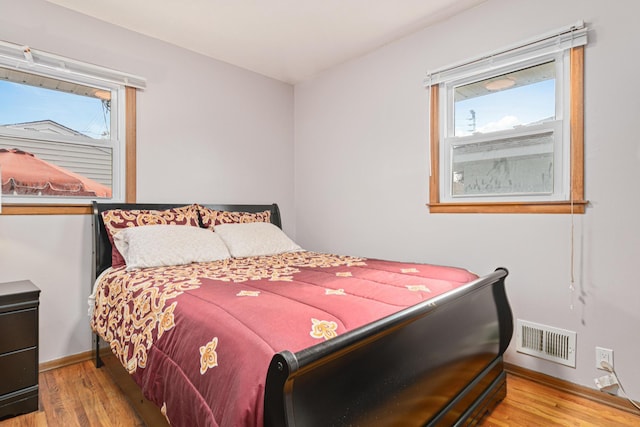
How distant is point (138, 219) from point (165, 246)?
41 centimetres

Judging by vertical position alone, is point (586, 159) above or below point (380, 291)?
above

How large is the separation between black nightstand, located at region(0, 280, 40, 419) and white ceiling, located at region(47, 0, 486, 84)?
1985mm

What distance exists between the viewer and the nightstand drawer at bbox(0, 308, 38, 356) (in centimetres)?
181

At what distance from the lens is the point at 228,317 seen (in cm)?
120

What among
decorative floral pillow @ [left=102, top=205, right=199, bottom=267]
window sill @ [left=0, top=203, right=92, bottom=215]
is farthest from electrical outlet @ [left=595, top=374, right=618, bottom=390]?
window sill @ [left=0, top=203, right=92, bottom=215]

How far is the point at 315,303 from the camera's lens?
4.41 ft

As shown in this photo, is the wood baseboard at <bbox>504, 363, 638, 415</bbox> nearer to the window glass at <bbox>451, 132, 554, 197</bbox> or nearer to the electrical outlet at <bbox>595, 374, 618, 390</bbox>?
the electrical outlet at <bbox>595, 374, 618, 390</bbox>

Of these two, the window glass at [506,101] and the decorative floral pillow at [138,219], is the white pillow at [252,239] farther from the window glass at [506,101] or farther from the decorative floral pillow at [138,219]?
the window glass at [506,101]

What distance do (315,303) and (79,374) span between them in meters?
1.99

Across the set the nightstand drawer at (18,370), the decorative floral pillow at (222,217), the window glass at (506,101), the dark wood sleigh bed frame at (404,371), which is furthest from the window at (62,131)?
the window glass at (506,101)

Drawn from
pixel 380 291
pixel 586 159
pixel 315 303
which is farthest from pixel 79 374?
pixel 586 159

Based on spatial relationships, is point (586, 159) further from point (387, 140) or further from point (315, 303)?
point (315, 303)

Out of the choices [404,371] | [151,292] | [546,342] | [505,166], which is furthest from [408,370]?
[505,166]

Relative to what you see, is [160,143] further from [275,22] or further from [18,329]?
[18,329]
